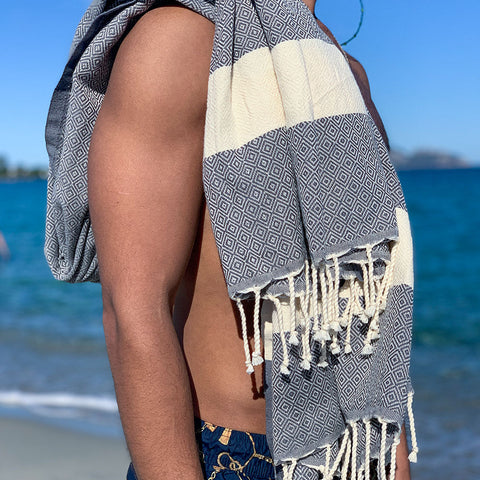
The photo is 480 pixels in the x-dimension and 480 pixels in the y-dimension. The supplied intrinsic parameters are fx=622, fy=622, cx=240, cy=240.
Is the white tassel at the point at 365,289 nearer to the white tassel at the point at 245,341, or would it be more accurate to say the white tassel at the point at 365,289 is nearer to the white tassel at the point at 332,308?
the white tassel at the point at 332,308

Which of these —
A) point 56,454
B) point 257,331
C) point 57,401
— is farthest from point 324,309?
point 57,401

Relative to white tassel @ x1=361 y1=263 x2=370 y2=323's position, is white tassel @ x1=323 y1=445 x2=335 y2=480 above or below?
below

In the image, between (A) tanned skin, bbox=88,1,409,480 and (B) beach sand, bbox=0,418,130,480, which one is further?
(B) beach sand, bbox=0,418,130,480

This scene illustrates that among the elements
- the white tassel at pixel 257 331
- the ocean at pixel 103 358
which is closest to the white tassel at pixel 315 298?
the white tassel at pixel 257 331

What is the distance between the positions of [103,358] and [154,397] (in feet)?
22.8

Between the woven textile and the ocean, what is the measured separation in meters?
3.57

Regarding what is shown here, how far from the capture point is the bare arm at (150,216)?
100cm

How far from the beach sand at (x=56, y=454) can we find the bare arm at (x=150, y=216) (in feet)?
11.5

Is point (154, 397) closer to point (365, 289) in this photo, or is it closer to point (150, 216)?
point (150, 216)

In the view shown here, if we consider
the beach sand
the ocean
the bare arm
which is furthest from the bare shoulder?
the ocean

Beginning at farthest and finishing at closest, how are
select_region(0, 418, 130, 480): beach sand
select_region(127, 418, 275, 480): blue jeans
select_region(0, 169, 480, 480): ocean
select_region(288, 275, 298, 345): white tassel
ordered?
select_region(0, 169, 480, 480): ocean
select_region(0, 418, 130, 480): beach sand
select_region(127, 418, 275, 480): blue jeans
select_region(288, 275, 298, 345): white tassel

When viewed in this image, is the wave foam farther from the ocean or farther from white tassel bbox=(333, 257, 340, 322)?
white tassel bbox=(333, 257, 340, 322)

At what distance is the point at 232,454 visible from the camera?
1.21 metres

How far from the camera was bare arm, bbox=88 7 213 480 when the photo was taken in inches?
39.3
